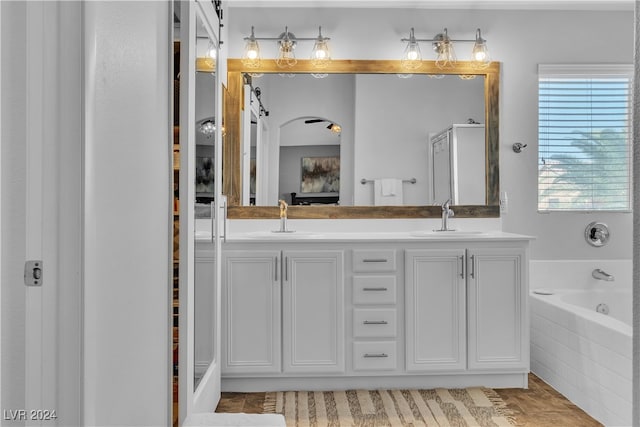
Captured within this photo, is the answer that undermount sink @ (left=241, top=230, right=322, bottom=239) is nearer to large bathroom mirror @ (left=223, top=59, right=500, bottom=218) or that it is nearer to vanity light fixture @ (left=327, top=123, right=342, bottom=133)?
large bathroom mirror @ (left=223, top=59, right=500, bottom=218)

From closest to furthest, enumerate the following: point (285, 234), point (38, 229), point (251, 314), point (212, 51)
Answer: point (38, 229) < point (212, 51) < point (251, 314) < point (285, 234)

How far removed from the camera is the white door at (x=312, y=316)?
2.73 m

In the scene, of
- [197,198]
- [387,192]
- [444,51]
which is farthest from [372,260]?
[444,51]

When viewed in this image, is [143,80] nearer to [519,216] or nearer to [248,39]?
[248,39]

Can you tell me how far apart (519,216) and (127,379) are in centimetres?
292

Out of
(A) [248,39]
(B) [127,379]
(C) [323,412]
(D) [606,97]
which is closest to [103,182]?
(B) [127,379]

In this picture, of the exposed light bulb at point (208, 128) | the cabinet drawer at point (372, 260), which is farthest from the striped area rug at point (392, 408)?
the exposed light bulb at point (208, 128)

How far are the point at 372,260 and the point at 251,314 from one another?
2.46ft

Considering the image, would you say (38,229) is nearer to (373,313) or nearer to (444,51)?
(373,313)

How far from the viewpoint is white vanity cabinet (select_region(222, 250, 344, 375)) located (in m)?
2.72

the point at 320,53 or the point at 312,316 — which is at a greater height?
the point at 320,53

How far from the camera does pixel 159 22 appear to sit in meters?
1.56

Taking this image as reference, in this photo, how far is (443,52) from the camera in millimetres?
3365

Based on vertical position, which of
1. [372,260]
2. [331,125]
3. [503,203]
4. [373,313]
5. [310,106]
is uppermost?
[310,106]
